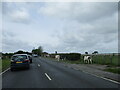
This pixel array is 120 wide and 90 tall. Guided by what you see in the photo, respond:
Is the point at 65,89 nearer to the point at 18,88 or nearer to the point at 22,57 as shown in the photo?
the point at 18,88

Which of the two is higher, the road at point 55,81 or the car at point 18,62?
the car at point 18,62

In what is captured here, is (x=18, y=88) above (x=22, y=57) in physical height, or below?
below

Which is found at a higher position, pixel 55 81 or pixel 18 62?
pixel 18 62

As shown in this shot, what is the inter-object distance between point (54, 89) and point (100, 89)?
2.21 metres

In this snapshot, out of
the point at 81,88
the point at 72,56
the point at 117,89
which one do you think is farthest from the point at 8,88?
the point at 72,56

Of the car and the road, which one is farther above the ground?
the car

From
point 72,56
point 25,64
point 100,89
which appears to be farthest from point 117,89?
point 72,56

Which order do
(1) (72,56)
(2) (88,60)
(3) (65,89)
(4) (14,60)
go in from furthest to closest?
1. (1) (72,56)
2. (2) (88,60)
3. (4) (14,60)
4. (3) (65,89)

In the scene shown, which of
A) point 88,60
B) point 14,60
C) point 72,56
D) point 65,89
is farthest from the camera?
point 72,56

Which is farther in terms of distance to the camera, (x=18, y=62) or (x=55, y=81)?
(x=18, y=62)

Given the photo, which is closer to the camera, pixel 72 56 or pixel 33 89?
pixel 33 89

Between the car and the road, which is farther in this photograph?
the car

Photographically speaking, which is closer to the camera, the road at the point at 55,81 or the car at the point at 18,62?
the road at the point at 55,81

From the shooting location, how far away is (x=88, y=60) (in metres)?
28.6
